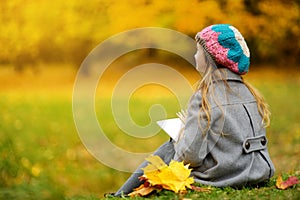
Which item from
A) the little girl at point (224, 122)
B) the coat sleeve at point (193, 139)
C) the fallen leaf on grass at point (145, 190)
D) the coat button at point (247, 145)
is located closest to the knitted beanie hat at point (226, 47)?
the little girl at point (224, 122)

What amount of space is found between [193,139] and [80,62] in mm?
3568

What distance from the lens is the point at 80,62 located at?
615cm

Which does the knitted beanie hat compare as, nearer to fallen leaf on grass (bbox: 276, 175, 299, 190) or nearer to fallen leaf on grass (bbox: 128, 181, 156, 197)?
fallen leaf on grass (bbox: 276, 175, 299, 190)

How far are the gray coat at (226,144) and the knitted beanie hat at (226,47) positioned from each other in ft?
0.24

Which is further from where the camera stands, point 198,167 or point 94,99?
point 94,99

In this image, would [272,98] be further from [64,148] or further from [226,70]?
[226,70]

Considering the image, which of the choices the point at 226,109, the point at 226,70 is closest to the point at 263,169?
the point at 226,109

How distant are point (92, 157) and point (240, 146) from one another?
2.97 meters

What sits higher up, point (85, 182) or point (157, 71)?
point (157, 71)

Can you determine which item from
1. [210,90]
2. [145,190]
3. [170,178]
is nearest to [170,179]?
[170,178]

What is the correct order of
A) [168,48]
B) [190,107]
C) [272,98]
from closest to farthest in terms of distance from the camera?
[190,107]
[168,48]
[272,98]

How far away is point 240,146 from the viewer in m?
2.87

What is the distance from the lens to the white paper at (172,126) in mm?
2971

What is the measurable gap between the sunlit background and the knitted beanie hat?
265 centimetres
